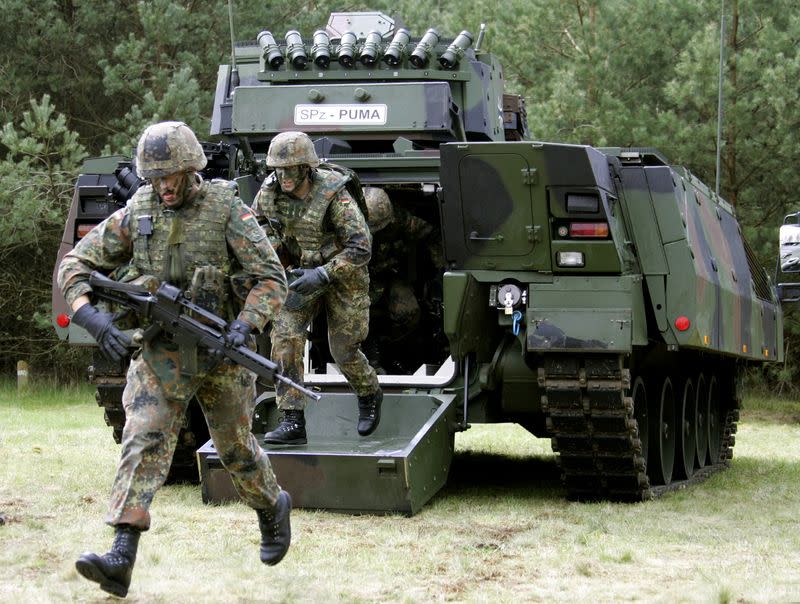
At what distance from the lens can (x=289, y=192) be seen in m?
8.20

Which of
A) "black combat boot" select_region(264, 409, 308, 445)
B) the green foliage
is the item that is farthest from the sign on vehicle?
the green foliage

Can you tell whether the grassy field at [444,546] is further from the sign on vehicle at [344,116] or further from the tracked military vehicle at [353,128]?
the sign on vehicle at [344,116]

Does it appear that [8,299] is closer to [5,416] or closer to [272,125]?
[5,416]

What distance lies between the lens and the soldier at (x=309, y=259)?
8047 millimetres

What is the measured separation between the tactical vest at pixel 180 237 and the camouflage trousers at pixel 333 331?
232cm

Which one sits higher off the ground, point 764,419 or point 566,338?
point 566,338

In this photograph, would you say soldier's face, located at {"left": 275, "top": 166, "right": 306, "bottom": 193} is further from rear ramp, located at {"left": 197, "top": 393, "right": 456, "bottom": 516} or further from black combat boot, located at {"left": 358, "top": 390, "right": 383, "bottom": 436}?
rear ramp, located at {"left": 197, "top": 393, "right": 456, "bottom": 516}

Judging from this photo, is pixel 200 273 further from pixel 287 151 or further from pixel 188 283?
pixel 287 151

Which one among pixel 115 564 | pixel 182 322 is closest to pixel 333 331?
pixel 182 322

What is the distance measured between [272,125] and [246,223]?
407 cm

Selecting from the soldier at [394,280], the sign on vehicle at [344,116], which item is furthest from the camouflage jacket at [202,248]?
the sign on vehicle at [344,116]

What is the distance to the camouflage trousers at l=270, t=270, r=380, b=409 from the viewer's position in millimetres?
8219

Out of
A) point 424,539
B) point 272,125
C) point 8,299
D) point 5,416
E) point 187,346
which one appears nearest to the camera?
point 187,346

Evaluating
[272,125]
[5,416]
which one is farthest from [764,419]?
[272,125]
